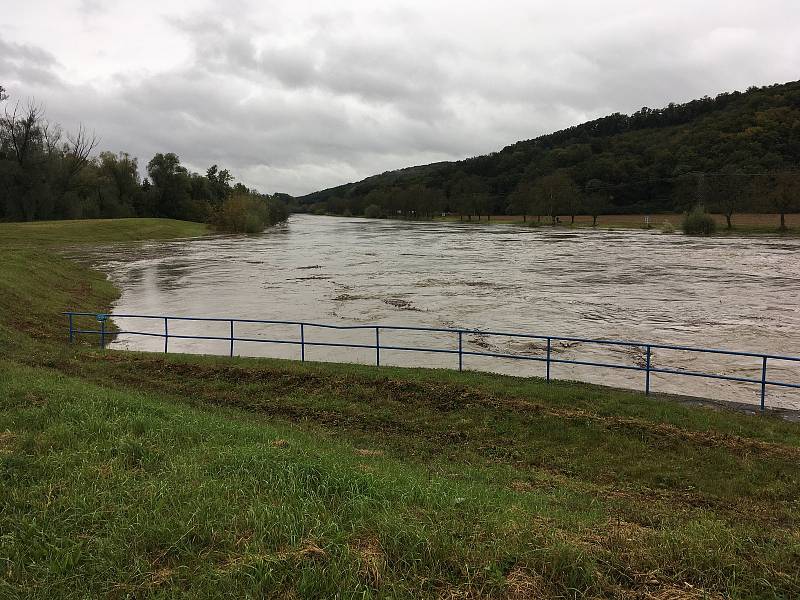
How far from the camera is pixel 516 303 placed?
1085 inches

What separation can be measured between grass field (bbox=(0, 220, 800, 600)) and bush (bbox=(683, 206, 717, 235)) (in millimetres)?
76222

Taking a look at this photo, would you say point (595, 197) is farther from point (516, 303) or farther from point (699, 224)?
point (516, 303)

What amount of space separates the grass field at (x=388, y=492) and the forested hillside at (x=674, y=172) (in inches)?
3181

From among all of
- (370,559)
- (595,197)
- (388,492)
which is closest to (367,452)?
(388,492)

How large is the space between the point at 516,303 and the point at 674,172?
427ft

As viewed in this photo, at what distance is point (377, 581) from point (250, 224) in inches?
4080

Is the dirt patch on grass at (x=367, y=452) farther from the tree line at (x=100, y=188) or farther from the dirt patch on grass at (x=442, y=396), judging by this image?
the tree line at (x=100, y=188)

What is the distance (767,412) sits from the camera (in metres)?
11.8

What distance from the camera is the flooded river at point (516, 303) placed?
1766 centimetres

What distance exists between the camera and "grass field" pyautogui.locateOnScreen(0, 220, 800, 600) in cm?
386

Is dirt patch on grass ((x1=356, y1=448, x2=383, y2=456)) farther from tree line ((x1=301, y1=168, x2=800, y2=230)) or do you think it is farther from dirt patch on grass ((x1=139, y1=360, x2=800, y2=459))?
tree line ((x1=301, y1=168, x2=800, y2=230))

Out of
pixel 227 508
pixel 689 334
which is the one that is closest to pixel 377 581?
pixel 227 508

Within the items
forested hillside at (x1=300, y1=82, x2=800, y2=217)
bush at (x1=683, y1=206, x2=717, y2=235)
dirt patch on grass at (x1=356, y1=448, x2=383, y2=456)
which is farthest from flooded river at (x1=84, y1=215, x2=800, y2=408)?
forested hillside at (x1=300, y1=82, x2=800, y2=217)

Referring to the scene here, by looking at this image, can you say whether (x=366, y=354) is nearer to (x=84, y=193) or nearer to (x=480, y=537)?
(x=480, y=537)
